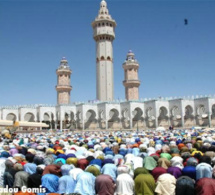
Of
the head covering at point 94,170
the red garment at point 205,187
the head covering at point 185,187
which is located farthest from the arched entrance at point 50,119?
the red garment at point 205,187

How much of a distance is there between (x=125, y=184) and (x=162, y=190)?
799 mm

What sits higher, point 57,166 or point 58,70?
point 58,70

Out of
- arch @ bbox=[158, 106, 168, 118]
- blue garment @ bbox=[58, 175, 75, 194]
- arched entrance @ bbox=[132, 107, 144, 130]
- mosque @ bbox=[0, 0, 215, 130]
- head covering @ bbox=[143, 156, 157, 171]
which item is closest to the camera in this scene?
blue garment @ bbox=[58, 175, 75, 194]

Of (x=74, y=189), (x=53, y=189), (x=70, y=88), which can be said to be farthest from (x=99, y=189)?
(x=70, y=88)

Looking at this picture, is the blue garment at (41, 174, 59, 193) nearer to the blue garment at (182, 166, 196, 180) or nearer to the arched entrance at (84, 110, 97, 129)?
the blue garment at (182, 166, 196, 180)

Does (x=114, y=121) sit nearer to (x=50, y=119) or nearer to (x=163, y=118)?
(x=163, y=118)

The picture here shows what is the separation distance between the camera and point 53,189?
586cm

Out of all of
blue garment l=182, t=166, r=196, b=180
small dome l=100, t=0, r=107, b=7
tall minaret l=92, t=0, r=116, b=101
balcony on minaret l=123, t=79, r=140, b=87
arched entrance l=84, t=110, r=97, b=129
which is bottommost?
blue garment l=182, t=166, r=196, b=180

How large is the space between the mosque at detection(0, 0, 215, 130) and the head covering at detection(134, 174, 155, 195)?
29903 millimetres

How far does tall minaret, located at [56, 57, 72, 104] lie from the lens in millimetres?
49938

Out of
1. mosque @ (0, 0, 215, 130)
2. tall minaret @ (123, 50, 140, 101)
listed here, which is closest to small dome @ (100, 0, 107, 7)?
mosque @ (0, 0, 215, 130)

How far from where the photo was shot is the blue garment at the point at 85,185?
5551mm

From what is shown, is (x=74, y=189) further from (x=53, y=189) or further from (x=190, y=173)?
(x=190, y=173)

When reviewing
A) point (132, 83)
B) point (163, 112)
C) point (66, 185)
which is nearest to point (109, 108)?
point (163, 112)
